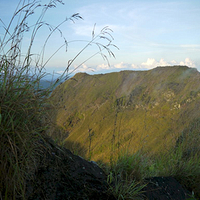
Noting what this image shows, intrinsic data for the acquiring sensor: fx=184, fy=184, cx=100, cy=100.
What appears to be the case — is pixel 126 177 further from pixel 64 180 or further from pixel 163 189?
pixel 163 189

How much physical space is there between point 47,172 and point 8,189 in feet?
1.43

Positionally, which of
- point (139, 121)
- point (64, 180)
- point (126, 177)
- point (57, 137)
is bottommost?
point (139, 121)

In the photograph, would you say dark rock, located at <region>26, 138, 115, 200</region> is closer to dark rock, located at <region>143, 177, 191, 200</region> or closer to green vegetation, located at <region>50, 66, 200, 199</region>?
green vegetation, located at <region>50, 66, 200, 199</region>

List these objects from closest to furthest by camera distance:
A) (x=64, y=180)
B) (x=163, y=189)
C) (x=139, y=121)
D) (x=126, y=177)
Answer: (x=64, y=180), (x=126, y=177), (x=163, y=189), (x=139, y=121)

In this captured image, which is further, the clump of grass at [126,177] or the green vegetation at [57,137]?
the clump of grass at [126,177]

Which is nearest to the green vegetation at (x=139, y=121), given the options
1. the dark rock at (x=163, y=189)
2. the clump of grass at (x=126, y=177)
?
the clump of grass at (x=126, y=177)

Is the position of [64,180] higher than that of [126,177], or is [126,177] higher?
[64,180]

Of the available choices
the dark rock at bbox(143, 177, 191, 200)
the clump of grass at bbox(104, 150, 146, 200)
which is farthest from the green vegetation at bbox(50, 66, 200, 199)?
the dark rock at bbox(143, 177, 191, 200)

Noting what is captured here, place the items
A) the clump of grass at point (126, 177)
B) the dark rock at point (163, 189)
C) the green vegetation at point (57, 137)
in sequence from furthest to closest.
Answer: the dark rock at point (163, 189) < the clump of grass at point (126, 177) < the green vegetation at point (57, 137)

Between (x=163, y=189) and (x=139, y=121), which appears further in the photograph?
(x=139, y=121)

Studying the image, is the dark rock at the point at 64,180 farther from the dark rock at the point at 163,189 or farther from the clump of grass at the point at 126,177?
the dark rock at the point at 163,189

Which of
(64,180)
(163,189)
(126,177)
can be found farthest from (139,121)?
(64,180)

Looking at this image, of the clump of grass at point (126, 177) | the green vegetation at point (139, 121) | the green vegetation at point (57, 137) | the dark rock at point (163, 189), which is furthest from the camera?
the green vegetation at point (139, 121)

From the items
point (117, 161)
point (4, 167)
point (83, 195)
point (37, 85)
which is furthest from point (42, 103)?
point (117, 161)
